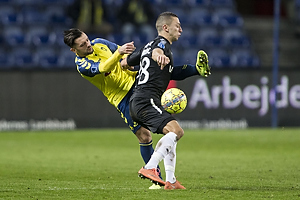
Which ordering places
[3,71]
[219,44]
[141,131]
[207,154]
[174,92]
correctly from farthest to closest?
[219,44], [3,71], [207,154], [141,131], [174,92]

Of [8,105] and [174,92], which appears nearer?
[174,92]

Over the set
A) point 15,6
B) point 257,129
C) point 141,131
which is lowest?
point 257,129

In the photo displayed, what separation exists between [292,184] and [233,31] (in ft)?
45.5

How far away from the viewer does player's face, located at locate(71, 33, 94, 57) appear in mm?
7738

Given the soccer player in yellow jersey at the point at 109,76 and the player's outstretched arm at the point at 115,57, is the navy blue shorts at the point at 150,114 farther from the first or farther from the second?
the soccer player in yellow jersey at the point at 109,76

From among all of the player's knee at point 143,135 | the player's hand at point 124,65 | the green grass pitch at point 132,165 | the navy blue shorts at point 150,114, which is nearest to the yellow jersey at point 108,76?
the player's hand at point 124,65

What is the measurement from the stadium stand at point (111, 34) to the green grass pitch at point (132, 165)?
297cm

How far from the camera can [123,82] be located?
7863 millimetres

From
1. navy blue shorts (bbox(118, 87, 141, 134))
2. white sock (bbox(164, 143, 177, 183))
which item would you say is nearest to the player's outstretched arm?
navy blue shorts (bbox(118, 87, 141, 134))

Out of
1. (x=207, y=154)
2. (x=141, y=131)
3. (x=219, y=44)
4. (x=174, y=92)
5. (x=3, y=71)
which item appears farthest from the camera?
(x=219, y=44)

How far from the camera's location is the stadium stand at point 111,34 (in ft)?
61.6

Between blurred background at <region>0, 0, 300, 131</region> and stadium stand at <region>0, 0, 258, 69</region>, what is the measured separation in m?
0.03

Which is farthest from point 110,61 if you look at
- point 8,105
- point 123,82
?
point 8,105

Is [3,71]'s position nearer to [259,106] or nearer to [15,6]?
[15,6]
